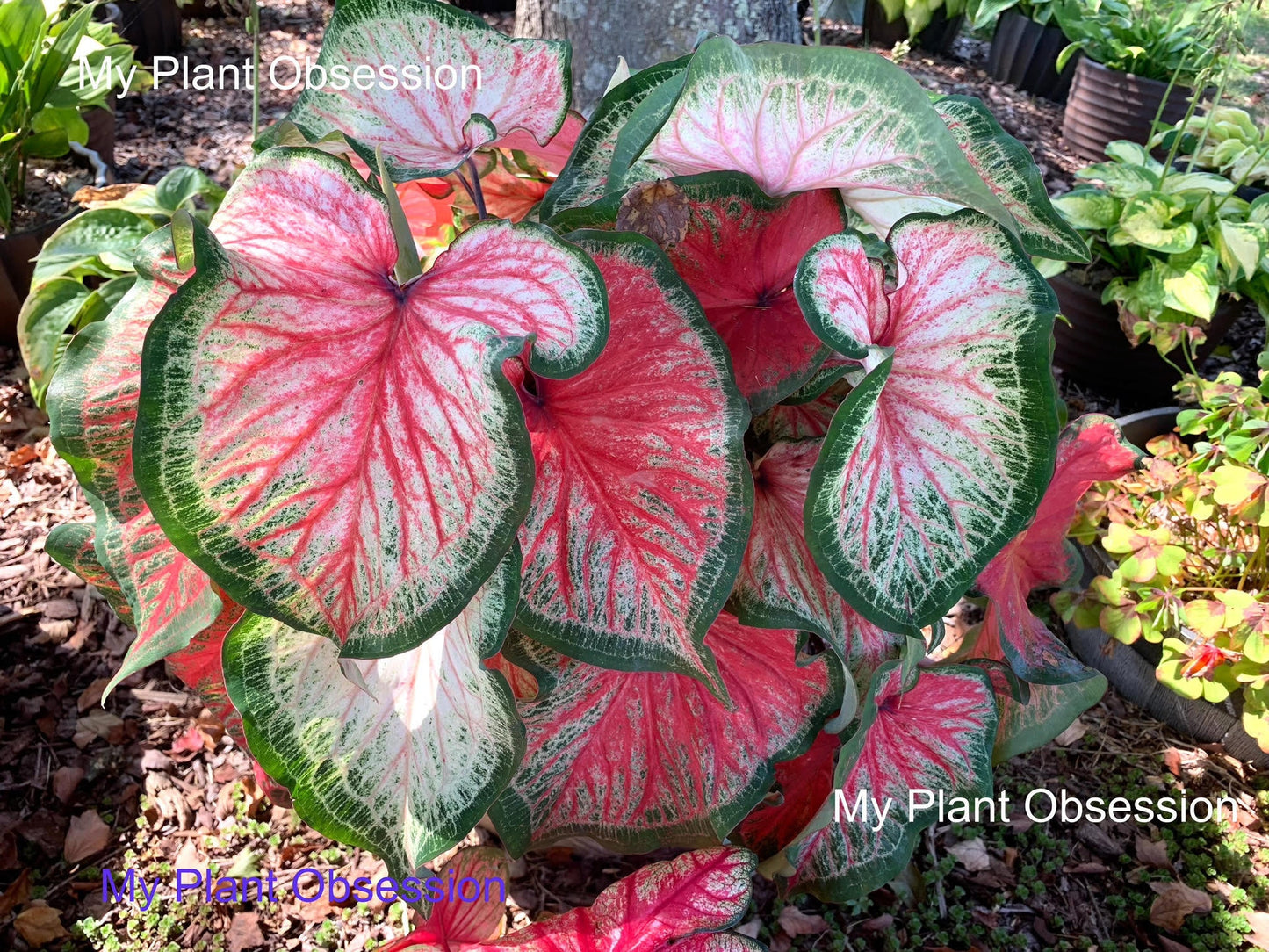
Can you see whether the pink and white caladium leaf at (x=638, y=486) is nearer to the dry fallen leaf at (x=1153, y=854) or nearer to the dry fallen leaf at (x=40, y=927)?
the dry fallen leaf at (x=40, y=927)

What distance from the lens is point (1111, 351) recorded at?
215 centimetres

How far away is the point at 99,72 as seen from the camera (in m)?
2.05

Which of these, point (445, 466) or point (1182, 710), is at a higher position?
point (445, 466)

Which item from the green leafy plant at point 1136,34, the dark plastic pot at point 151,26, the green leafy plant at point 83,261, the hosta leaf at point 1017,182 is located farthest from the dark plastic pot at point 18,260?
the green leafy plant at point 1136,34

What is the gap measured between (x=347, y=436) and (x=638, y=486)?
0.66 ft

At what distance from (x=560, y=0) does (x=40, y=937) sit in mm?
1408

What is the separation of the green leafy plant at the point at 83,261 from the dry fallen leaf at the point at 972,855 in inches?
59.6

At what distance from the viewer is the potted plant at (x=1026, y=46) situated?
3.53m

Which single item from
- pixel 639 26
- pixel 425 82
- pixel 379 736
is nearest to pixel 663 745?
pixel 379 736

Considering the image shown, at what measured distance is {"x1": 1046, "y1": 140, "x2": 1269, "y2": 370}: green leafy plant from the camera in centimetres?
192

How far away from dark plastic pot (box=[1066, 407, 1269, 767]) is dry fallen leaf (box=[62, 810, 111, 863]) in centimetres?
145

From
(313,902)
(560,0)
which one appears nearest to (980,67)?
(560,0)

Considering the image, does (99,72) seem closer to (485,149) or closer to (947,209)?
(485,149)

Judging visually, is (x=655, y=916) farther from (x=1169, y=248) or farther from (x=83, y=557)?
(x=1169, y=248)
